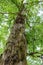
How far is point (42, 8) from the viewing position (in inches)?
235

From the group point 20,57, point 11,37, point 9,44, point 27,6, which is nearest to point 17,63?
point 20,57

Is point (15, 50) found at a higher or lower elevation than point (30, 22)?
lower

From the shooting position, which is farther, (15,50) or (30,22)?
(30,22)

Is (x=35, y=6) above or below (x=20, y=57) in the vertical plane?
above

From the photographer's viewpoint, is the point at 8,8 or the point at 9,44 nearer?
the point at 9,44

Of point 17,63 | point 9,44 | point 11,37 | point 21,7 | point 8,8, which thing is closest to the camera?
point 17,63

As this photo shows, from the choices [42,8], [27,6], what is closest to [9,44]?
[27,6]

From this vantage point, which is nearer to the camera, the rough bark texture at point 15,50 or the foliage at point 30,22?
the rough bark texture at point 15,50

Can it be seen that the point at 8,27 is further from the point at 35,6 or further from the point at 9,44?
the point at 9,44

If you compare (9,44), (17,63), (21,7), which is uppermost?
(21,7)

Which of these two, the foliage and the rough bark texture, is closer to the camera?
the rough bark texture

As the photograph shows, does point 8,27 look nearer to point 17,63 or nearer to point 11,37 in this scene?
point 11,37

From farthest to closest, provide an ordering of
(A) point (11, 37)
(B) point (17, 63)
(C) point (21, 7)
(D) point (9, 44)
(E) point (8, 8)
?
(E) point (8, 8) < (C) point (21, 7) < (A) point (11, 37) < (D) point (9, 44) < (B) point (17, 63)

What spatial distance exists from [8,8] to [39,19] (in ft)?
4.14
